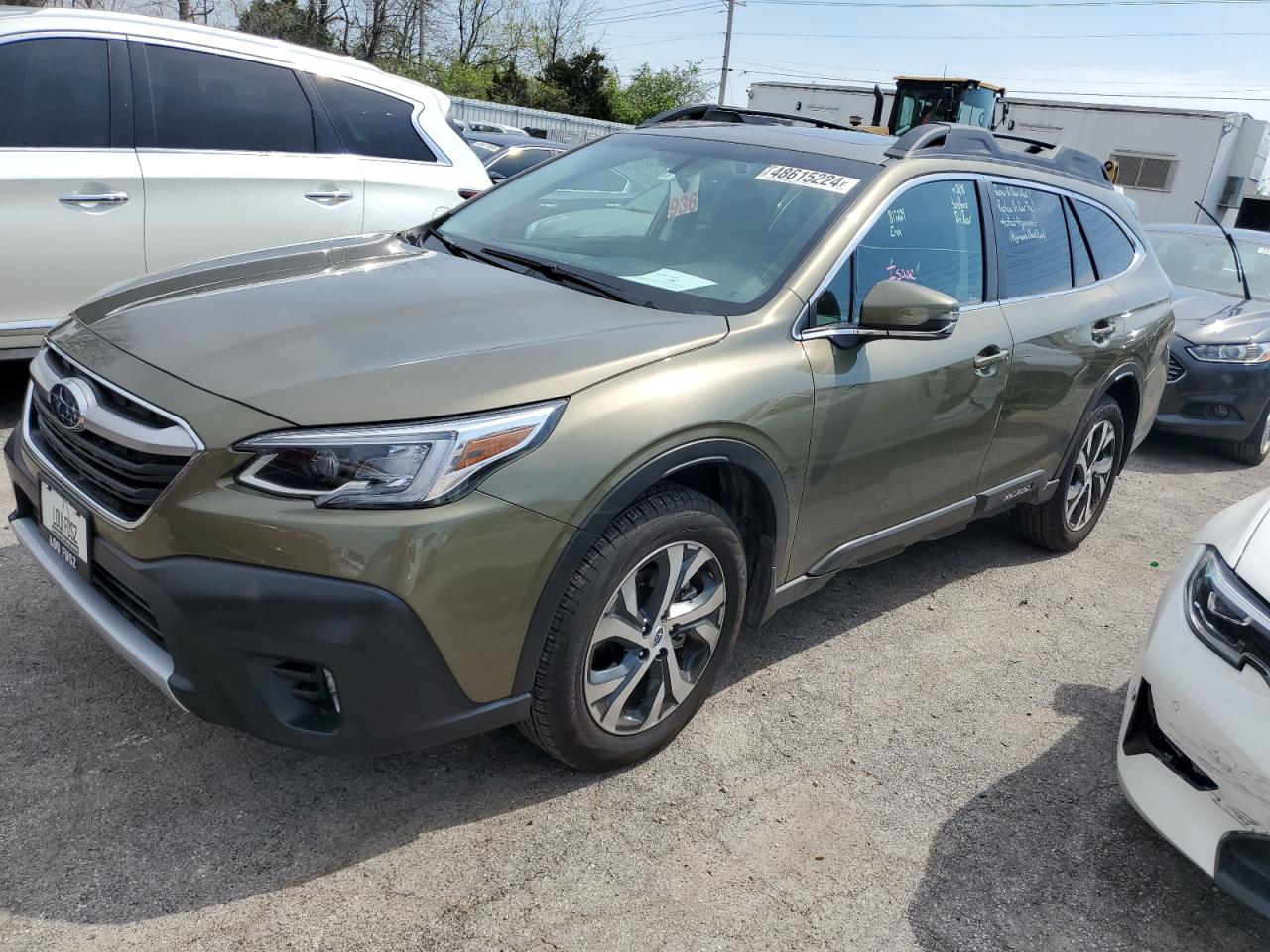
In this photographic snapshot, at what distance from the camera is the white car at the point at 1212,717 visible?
2.18 metres

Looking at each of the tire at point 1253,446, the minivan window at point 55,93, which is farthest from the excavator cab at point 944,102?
the minivan window at point 55,93

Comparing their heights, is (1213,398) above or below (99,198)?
below

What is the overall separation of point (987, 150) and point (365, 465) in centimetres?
283

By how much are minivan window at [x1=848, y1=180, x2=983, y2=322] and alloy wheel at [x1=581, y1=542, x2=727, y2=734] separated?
964 mm

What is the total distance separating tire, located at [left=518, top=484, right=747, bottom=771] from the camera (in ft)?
7.99

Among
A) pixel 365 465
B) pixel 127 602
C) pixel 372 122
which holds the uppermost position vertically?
pixel 372 122

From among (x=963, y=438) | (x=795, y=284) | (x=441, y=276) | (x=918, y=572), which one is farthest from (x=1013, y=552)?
(x=441, y=276)

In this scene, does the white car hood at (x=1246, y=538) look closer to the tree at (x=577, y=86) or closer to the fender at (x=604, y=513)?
the fender at (x=604, y=513)

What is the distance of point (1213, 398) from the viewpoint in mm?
6941

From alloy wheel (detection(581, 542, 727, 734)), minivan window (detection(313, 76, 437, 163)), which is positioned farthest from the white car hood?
minivan window (detection(313, 76, 437, 163))

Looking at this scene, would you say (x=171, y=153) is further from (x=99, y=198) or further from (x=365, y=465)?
(x=365, y=465)

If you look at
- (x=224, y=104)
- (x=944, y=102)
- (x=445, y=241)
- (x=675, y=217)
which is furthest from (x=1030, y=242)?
(x=944, y=102)

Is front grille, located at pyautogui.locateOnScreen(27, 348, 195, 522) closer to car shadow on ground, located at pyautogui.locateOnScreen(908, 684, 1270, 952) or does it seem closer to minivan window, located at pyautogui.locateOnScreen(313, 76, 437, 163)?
car shadow on ground, located at pyautogui.locateOnScreen(908, 684, 1270, 952)

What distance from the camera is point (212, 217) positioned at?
496cm
